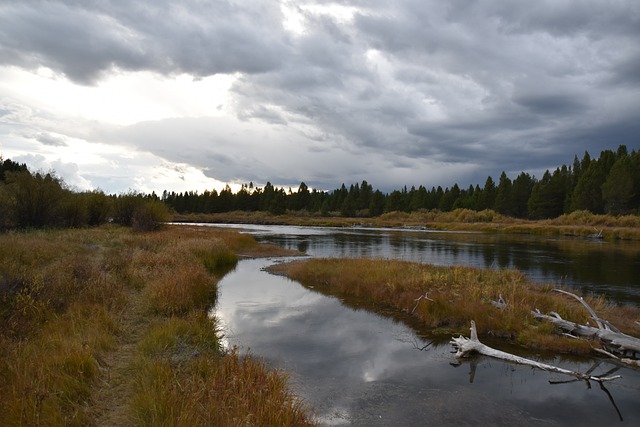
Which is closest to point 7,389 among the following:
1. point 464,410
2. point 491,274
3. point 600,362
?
point 464,410

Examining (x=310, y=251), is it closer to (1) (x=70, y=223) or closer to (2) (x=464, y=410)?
(1) (x=70, y=223)

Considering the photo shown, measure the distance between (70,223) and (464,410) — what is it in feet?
134

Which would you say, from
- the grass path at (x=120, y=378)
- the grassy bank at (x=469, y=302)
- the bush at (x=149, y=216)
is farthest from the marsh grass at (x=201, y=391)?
the bush at (x=149, y=216)

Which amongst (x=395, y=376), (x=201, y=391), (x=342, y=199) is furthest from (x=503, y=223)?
(x=201, y=391)

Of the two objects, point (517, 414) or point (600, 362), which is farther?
point (600, 362)

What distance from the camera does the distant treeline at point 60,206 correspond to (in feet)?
106

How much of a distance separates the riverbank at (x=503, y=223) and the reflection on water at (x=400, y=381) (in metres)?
57.8

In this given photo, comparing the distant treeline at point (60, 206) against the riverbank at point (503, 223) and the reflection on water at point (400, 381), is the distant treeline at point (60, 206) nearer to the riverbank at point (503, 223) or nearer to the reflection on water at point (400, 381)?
the reflection on water at point (400, 381)

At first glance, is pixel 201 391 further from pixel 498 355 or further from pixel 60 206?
pixel 60 206

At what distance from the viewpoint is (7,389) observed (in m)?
6.71

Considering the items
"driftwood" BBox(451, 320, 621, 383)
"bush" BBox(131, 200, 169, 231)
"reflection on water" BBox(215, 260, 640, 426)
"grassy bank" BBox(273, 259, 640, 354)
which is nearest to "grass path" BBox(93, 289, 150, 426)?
"reflection on water" BBox(215, 260, 640, 426)

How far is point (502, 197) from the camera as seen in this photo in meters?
104

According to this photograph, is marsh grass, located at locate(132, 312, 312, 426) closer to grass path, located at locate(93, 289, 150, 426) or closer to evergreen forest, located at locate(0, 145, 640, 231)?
grass path, located at locate(93, 289, 150, 426)

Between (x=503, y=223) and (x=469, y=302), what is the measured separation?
80.8m
